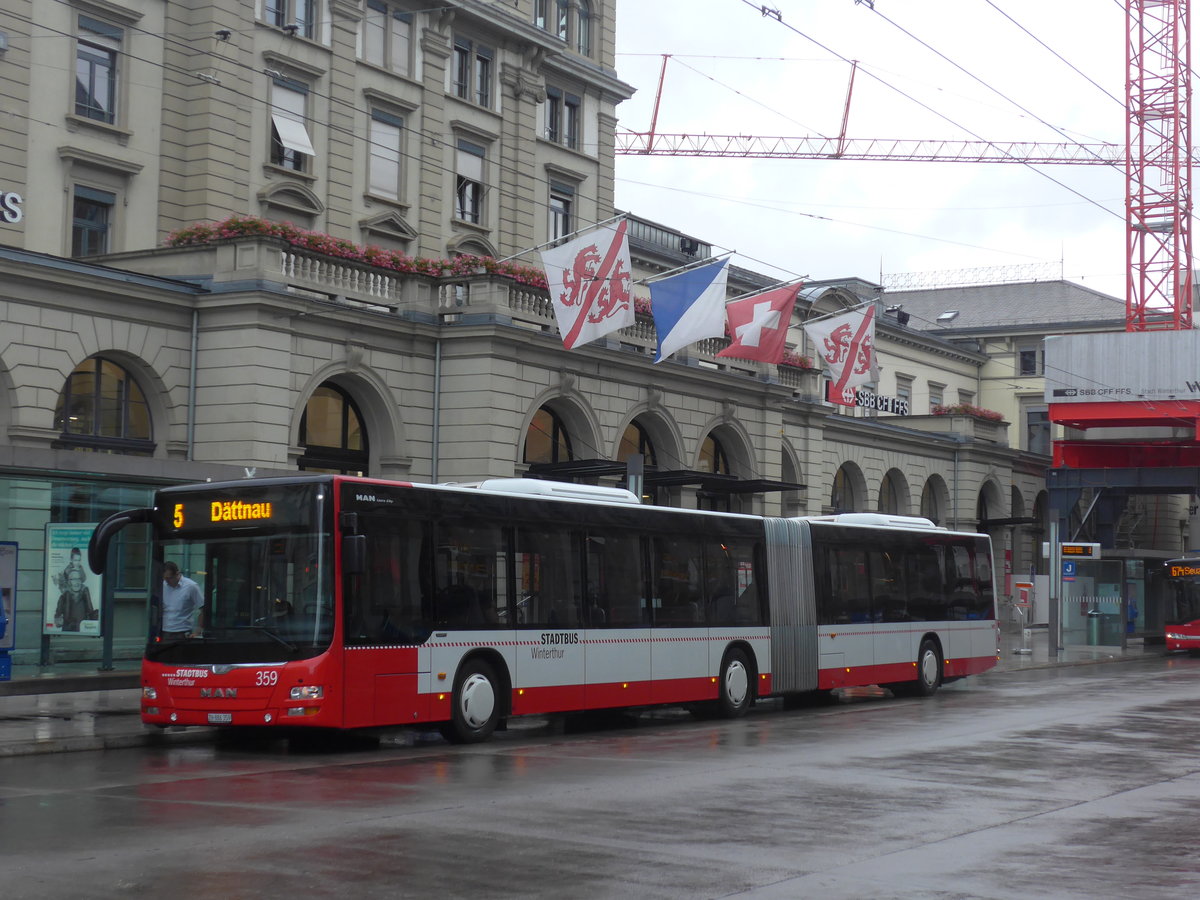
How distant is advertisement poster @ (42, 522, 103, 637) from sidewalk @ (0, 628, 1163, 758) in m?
0.64

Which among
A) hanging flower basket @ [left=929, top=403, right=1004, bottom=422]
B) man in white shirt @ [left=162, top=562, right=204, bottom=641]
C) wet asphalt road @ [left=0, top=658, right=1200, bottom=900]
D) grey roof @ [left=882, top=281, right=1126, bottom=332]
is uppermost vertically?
grey roof @ [left=882, top=281, right=1126, bottom=332]

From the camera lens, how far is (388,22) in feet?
130

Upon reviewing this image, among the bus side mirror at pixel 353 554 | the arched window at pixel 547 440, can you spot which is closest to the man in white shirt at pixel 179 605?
the bus side mirror at pixel 353 554

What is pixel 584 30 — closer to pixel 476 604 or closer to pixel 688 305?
pixel 688 305

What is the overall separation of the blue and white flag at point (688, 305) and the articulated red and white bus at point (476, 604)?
6662 mm

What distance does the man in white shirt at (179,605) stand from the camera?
671 inches

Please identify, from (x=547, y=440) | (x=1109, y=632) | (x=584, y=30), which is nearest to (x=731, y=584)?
(x=547, y=440)

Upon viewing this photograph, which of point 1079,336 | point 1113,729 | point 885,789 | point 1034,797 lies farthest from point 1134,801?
point 1079,336

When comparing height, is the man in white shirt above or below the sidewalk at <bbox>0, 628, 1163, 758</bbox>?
above

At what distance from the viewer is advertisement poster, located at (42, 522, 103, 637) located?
21969 mm

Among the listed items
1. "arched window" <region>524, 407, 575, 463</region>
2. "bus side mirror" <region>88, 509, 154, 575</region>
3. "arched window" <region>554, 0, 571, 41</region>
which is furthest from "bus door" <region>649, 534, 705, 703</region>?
"arched window" <region>554, 0, 571, 41</region>

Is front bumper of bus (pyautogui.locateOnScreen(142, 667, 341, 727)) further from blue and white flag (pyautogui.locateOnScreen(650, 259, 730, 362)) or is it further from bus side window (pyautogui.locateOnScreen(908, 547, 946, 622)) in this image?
blue and white flag (pyautogui.locateOnScreen(650, 259, 730, 362))

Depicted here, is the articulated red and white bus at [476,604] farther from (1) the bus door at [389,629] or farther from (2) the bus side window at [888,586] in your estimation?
(2) the bus side window at [888,586]

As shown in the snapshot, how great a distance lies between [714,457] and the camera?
137ft
